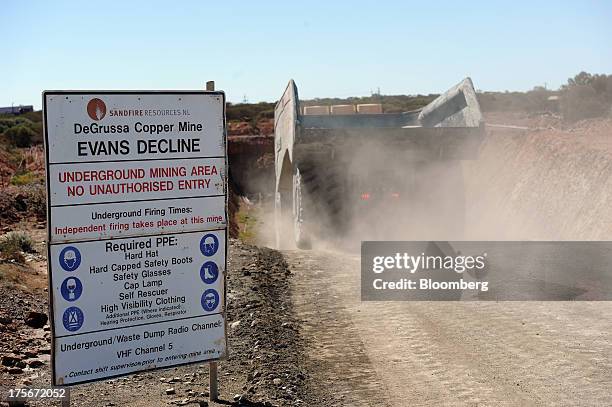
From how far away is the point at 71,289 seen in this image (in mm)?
5551

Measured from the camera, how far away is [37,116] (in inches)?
2473

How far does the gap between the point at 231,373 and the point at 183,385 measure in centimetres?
56

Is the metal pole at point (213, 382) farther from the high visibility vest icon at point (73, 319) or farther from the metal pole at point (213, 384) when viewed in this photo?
the high visibility vest icon at point (73, 319)

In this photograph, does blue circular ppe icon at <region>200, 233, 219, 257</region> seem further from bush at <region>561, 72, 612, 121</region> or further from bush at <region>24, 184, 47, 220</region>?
bush at <region>561, 72, 612, 121</region>

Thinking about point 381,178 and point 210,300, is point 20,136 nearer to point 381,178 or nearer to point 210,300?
point 381,178

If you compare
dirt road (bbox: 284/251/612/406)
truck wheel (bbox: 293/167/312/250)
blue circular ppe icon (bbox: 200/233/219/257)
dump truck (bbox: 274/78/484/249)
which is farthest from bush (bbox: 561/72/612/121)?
blue circular ppe icon (bbox: 200/233/219/257)

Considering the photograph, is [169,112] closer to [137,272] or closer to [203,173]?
[203,173]

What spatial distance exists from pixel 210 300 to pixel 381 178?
9683mm

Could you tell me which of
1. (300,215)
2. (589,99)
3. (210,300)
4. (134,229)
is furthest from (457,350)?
(589,99)

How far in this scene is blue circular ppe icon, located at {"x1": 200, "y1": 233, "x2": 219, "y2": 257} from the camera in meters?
6.12

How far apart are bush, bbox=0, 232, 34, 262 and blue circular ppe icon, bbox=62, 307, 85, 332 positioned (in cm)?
735

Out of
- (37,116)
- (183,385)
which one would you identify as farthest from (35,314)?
(37,116)

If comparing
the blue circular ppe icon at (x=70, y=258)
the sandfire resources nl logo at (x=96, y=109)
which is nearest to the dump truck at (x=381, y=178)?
the sandfire resources nl logo at (x=96, y=109)

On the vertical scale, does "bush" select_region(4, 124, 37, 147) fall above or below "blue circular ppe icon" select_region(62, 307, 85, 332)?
above
